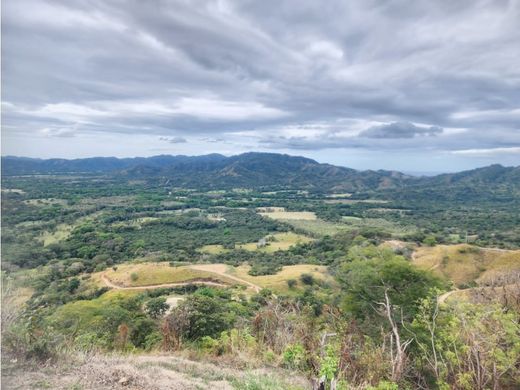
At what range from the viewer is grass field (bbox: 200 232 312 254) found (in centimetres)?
6808

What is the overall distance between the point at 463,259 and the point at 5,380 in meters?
51.6

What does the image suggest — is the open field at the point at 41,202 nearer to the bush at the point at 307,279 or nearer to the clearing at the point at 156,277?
the clearing at the point at 156,277

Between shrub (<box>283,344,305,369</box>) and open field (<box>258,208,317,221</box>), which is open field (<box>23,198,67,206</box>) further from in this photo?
open field (<box>258,208,317,221</box>)

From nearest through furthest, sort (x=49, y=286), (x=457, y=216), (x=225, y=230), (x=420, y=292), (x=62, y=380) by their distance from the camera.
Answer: (x=62, y=380), (x=420, y=292), (x=49, y=286), (x=225, y=230), (x=457, y=216)

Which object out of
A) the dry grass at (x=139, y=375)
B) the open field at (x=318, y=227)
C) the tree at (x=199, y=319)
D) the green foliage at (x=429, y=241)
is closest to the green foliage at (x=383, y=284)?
the tree at (x=199, y=319)

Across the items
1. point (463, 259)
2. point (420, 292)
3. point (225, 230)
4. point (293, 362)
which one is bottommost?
point (225, 230)

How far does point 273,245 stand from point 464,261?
3588cm

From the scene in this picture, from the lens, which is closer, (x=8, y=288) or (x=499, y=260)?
(x=8, y=288)

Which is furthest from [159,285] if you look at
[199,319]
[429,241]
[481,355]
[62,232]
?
[429,241]

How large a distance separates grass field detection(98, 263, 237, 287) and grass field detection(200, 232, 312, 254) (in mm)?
19199

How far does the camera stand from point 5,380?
4.27 meters

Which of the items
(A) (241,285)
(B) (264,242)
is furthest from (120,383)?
(B) (264,242)

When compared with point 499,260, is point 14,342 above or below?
above

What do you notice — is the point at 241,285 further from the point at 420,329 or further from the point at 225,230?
the point at 225,230
